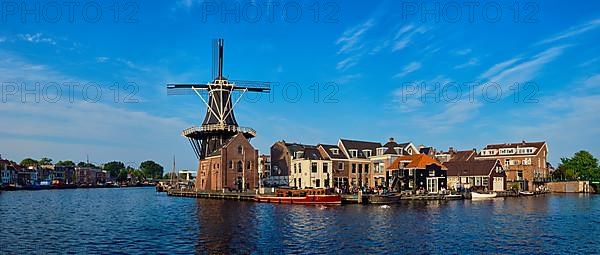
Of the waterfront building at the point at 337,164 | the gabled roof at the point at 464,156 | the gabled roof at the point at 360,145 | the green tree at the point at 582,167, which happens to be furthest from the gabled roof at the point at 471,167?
the green tree at the point at 582,167

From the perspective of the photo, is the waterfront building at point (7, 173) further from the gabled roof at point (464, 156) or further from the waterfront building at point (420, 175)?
the gabled roof at point (464, 156)

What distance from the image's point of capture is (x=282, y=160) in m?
95.7

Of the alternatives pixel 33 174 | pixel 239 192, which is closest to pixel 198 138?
pixel 239 192

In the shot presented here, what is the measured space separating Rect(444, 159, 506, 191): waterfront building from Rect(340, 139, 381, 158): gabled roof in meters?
14.6

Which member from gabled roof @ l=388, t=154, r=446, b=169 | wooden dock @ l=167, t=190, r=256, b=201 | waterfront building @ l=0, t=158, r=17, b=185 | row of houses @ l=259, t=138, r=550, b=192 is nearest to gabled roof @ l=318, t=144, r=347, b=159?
row of houses @ l=259, t=138, r=550, b=192

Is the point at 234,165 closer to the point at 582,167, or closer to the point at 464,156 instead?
the point at 464,156

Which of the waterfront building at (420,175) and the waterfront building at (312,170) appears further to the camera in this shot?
the waterfront building at (312,170)

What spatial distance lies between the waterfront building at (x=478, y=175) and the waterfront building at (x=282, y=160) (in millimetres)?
27254

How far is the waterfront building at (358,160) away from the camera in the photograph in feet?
299

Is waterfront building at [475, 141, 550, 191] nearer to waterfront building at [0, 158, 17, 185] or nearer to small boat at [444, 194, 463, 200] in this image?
small boat at [444, 194, 463, 200]

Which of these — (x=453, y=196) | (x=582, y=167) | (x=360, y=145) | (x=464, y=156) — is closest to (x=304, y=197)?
(x=453, y=196)

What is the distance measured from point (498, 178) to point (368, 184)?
22.2 metres

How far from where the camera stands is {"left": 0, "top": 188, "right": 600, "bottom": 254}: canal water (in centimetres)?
3003

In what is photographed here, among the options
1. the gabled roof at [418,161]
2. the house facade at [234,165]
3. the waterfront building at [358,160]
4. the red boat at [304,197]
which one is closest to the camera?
the red boat at [304,197]
